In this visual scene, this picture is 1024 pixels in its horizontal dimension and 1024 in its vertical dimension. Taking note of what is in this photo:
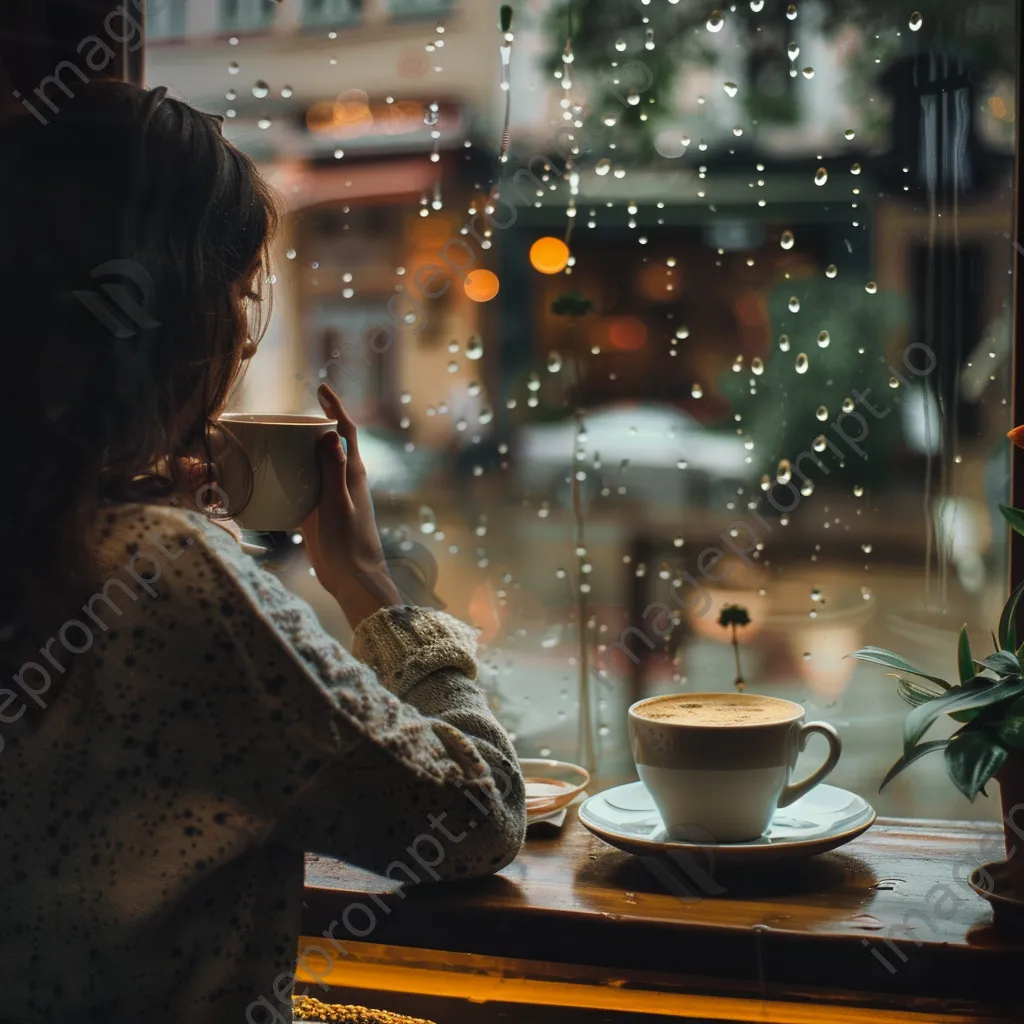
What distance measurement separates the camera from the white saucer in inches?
37.7

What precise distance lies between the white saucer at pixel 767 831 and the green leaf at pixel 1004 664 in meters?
0.19

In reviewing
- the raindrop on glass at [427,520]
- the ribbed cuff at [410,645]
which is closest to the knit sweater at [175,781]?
the ribbed cuff at [410,645]

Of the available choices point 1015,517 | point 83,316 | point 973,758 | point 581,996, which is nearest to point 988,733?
point 973,758

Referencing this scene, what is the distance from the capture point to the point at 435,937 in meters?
0.92

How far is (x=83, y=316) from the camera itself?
763mm

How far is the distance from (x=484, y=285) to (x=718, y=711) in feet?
1.96

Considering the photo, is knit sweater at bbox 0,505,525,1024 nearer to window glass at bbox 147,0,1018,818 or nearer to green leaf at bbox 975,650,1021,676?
green leaf at bbox 975,650,1021,676

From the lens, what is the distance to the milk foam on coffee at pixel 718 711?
1000 millimetres

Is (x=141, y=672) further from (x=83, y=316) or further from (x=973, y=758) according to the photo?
(x=973, y=758)

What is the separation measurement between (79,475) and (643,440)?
732 millimetres

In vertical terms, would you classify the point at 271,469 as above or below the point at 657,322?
below

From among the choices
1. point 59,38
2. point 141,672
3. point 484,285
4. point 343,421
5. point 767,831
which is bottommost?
point 767,831

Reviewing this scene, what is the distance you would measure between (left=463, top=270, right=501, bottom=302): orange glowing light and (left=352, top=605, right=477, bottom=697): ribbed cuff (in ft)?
1.62

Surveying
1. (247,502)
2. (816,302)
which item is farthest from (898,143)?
(247,502)
